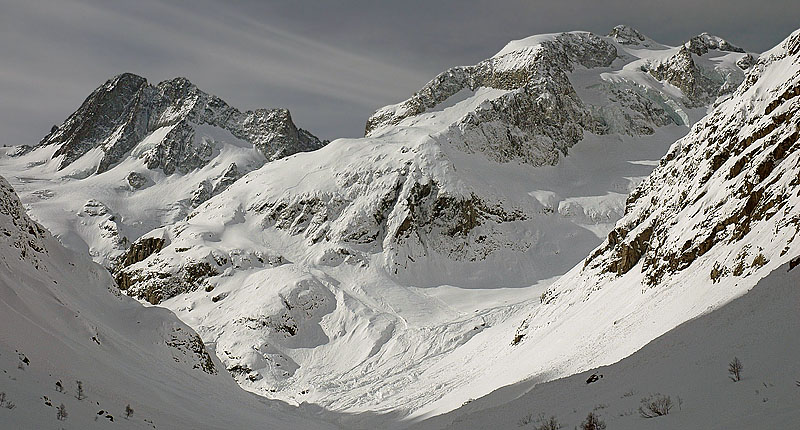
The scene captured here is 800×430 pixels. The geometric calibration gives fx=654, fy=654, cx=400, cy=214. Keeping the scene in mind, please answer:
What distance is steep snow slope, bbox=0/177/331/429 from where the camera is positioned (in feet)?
41.6

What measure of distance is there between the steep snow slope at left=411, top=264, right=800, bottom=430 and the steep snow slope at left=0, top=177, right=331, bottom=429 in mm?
8554

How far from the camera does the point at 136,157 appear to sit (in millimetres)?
152250

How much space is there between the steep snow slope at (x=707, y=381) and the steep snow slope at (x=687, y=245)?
4209mm

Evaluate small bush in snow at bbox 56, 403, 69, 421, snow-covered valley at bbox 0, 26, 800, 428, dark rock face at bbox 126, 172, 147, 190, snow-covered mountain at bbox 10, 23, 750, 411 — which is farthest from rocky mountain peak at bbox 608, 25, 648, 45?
small bush in snow at bbox 56, 403, 69, 421

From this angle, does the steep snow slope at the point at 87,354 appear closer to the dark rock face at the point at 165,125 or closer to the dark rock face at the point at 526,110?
the dark rock face at the point at 526,110

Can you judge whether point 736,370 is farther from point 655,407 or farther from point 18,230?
point 18,230

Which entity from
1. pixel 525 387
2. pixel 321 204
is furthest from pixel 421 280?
pixel 525 387

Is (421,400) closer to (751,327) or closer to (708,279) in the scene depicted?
(708,279)

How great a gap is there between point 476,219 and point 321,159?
24.5m

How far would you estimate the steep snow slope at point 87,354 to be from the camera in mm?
12675

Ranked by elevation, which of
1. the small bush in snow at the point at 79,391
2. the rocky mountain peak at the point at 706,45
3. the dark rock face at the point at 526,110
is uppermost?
the rocky mountain peak at the point at 706,45

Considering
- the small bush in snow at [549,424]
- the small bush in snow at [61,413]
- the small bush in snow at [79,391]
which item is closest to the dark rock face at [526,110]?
the small bush in snow at [79,391]

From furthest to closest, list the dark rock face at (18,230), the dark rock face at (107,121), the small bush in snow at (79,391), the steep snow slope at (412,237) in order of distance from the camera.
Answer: the dark rock face at (107,121), the steep snow slope at (412,237), the dark rock face at (18,230), the small bush in snow at (79,391)

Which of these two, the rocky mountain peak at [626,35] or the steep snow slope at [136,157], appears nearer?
the steep snow slope at [136,157]
